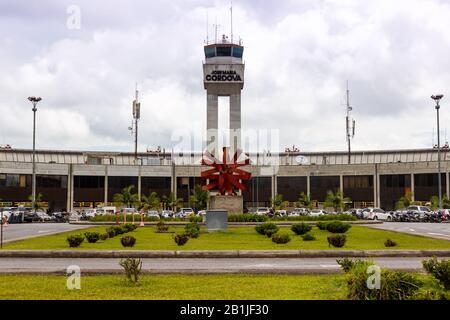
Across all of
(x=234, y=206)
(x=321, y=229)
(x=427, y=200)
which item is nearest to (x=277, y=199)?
(x=427, y=200)

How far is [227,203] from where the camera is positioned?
2021 inches

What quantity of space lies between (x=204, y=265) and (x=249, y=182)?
85.0m

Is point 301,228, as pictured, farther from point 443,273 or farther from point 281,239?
point 443,273

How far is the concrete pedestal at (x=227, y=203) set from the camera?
167 feet

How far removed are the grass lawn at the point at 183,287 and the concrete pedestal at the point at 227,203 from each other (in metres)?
35.9

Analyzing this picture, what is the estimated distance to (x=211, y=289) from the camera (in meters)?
12.4

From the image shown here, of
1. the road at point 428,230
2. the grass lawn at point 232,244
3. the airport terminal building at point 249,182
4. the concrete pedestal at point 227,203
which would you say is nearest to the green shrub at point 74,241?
the grass lawn at point 232,244

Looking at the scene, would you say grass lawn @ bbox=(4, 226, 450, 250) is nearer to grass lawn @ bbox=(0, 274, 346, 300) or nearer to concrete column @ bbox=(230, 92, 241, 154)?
grass lawn @ bbox=(0, 274, 346, 300)

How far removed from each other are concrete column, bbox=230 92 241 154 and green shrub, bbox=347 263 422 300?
249 ft

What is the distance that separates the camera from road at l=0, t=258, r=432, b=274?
53.1 feet

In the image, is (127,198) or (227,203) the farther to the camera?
(127,198)

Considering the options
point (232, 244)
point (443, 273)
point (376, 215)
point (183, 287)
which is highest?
point (443, 273)

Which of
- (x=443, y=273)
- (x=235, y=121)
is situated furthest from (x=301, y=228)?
(x=235, y=121)

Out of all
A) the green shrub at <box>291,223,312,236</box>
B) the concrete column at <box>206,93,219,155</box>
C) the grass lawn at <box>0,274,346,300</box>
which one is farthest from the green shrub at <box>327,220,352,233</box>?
the concrete column at <box>206,93,219,155</box>
